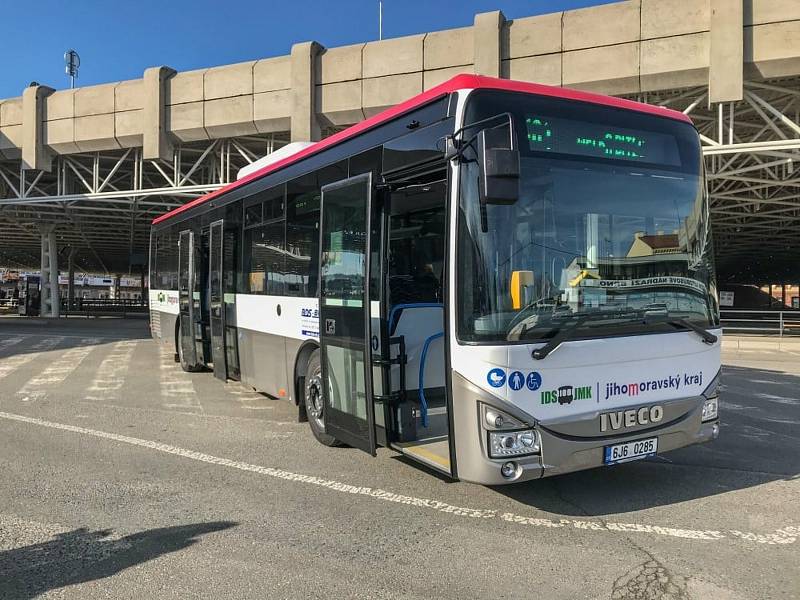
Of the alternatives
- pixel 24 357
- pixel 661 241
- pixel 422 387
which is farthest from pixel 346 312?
pixel 24 357

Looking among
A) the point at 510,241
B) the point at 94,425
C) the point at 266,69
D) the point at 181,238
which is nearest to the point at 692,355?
the point at 510,241

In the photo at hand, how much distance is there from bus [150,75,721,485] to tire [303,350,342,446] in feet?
1.22

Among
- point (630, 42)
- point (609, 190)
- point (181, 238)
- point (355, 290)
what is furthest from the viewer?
point (630, 42)

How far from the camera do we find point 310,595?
3.34 m

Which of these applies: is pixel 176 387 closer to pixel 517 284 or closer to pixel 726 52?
pixel 517 284

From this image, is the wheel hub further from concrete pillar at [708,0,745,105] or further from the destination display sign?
concrete pillar at [708,0,745,105]

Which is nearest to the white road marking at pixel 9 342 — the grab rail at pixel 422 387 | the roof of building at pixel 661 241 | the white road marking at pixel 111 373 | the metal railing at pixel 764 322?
the white road marking at pixel 111 373

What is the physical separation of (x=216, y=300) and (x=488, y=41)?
35.2ft

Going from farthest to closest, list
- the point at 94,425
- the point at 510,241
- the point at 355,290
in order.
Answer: the point at 94,425 → the point at 355,290 → the point at 510,241

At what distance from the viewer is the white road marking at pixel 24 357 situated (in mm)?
12453

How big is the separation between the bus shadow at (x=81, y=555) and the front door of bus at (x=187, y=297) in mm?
6793

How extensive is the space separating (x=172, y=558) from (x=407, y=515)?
1.63 metres

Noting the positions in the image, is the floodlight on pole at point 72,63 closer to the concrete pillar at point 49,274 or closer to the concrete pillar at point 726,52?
the concrete pillar at point 49,274

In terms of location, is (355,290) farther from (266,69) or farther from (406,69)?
(266,69)
